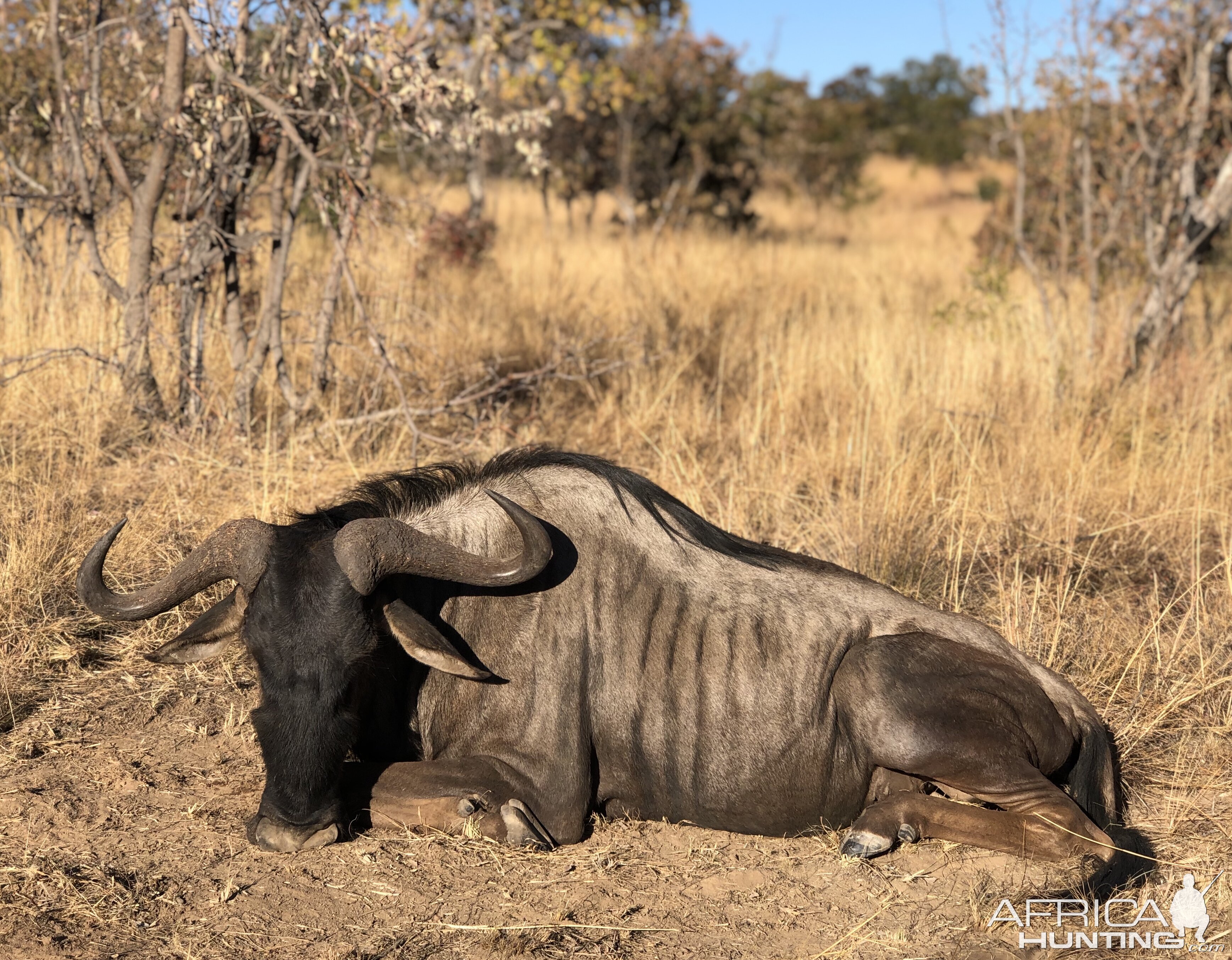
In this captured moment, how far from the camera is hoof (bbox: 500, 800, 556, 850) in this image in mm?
3453

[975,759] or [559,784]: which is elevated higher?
[975,759]

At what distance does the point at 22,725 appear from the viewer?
3977 mm

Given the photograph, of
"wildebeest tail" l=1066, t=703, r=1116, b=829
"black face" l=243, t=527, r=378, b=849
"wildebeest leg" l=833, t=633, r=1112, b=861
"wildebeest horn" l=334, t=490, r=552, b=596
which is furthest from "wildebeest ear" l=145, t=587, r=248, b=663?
"wildebeest tail" l=1066, t=703, r=1116, b=829

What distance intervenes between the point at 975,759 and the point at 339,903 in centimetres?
190

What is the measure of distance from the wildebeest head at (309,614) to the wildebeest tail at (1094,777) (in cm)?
185

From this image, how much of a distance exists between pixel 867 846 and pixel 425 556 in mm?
1611

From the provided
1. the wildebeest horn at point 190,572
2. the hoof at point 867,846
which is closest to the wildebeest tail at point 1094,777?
the hoof at point 867,846

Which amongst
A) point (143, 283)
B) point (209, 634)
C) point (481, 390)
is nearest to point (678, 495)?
point (481, 390)

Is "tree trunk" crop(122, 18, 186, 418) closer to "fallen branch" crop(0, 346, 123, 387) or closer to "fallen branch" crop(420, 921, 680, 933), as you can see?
"fallen branch" crop(0, 346, 123, 387)

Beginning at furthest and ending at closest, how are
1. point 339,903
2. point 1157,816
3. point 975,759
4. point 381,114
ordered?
point 381,114 < point 1157,816 < point 975,759 < point 339,903

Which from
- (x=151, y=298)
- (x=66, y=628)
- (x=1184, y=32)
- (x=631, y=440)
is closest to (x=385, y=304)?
(x=151, y=298)

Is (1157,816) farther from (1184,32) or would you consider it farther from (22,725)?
(1184,32)

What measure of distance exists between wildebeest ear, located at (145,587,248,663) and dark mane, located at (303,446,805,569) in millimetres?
437

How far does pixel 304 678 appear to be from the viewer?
3.17 meters
